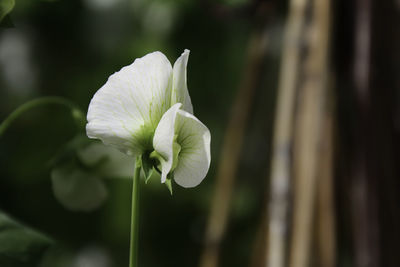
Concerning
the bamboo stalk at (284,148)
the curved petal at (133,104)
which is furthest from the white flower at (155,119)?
the bamboo stalk at (284,148)

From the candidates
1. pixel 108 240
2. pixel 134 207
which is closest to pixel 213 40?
pixel 108 240

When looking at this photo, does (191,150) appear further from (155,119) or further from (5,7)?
(5,7)

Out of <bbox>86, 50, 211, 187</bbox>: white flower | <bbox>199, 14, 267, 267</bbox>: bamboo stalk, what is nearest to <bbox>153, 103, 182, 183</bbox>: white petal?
<bbox>86, 50, 211, 187</bbox>: white flower

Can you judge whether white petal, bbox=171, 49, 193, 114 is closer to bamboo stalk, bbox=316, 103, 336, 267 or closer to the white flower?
the white flower

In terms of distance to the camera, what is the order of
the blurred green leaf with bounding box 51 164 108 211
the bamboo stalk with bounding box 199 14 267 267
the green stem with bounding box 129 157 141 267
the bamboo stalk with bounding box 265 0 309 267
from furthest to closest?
the bamboo stalk with bounding box 199 14 267 267, the bamboo stalk with bounding box 265 0 309 267, the blurred green leaf with bounding box 51 164 108 211, the green stem with bounding box 129 157 141 267

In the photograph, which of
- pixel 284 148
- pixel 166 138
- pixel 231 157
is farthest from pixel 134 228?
pixel 231 157

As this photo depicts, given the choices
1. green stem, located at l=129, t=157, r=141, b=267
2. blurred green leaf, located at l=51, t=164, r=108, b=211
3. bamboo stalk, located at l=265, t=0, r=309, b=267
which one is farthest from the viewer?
bamboo stalk, located at l=265, t=0, r=309, b=267
